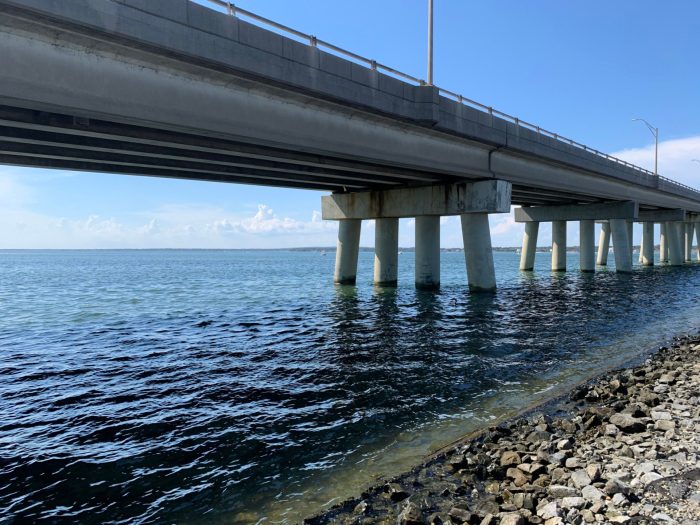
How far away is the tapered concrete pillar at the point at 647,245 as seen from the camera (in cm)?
7056

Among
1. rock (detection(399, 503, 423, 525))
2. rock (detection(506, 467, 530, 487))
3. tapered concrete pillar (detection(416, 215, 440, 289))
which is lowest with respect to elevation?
rock (detection(399, 503, 423, 525))

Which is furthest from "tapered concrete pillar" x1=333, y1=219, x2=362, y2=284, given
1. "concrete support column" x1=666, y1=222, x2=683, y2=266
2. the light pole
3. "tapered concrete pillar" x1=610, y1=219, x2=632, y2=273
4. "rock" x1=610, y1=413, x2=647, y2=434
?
"concrete support column" x1=666, y1=222, x2=683, y2=266

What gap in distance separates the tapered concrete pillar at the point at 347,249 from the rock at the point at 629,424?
26937mm

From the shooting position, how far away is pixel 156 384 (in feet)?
36.4

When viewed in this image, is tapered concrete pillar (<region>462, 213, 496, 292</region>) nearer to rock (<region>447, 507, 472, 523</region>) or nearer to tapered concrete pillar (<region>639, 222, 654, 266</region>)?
rock (<region>447, 507, 472, 523</region>)

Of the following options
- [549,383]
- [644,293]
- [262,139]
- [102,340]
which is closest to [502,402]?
[549,383]

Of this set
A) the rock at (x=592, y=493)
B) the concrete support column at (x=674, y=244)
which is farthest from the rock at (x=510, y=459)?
the concrete support column at (x=674, y=244)

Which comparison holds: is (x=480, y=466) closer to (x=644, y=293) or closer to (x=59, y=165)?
(x=59, y=165)

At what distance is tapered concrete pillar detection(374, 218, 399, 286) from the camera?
33125 millimetres

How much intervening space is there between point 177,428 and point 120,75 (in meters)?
9.50

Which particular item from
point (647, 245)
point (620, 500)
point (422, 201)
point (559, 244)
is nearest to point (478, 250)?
point (422, 201)

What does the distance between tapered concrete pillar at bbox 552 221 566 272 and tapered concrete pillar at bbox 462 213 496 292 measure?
2553 centimetres

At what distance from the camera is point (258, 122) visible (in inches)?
618

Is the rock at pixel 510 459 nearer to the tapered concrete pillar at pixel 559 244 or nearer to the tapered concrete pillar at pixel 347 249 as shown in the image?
the tapered concrete pillar at pixel 347 249
